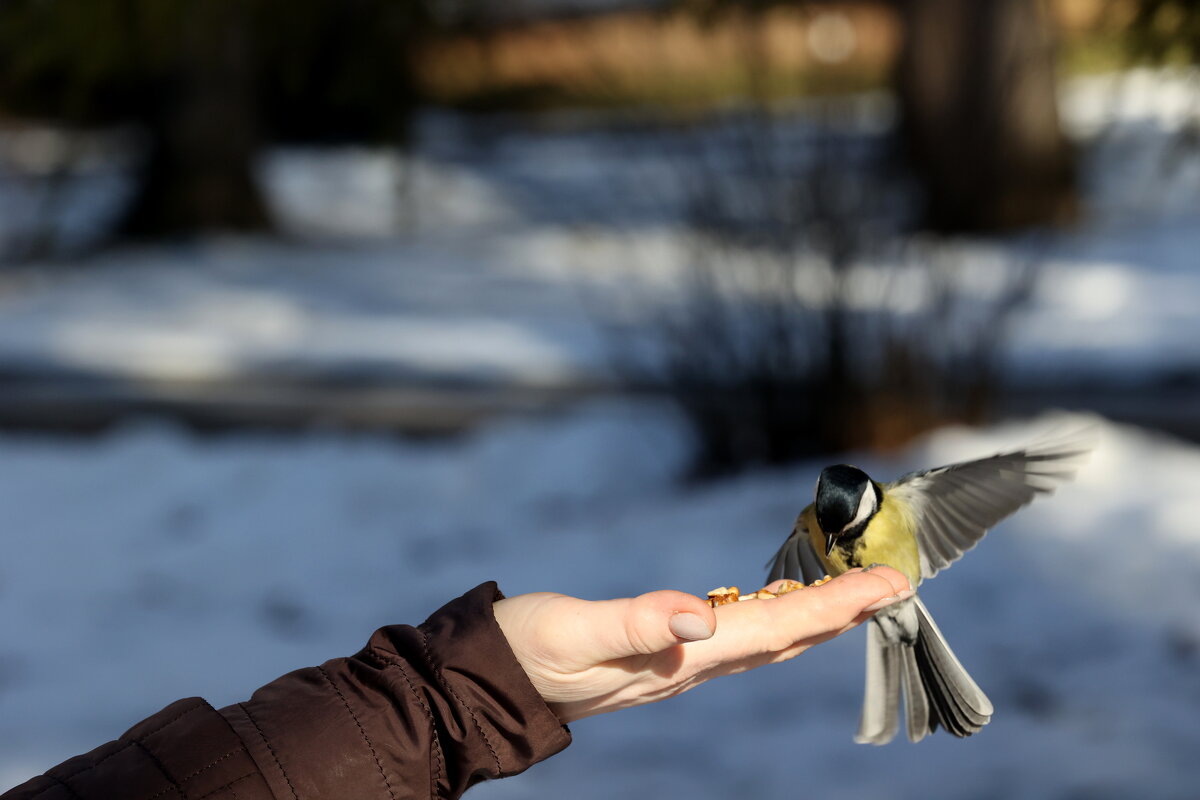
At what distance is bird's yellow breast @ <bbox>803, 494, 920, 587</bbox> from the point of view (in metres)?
2.16

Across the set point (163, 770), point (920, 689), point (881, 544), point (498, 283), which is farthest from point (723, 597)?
point (498, 283)

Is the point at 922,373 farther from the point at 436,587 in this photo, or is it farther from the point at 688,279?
the point at 436,587

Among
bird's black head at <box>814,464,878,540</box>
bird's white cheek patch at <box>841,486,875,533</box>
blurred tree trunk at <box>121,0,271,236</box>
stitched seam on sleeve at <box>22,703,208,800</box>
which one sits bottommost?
stitched seam on sleeve at <box>22,703,208,800</box>

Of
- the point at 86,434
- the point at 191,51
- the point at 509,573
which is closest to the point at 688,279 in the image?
the point at 509,573

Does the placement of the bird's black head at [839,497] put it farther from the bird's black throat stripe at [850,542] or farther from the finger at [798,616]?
the finger at [798,616]

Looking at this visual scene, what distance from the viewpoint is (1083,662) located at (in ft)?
12.6

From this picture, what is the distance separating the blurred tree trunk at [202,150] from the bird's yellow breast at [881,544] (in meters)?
10.7

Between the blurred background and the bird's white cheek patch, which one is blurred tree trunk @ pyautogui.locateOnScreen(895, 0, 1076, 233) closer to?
the blurred background

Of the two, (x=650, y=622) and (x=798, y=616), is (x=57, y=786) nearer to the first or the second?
(x=650, y=622)

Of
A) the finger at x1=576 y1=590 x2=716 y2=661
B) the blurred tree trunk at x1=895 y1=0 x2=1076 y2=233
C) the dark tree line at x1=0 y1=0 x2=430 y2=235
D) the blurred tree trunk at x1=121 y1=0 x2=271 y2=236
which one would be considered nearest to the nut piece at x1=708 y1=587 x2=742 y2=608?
the finger at x1=576 y1=590 x2=716 y2=661

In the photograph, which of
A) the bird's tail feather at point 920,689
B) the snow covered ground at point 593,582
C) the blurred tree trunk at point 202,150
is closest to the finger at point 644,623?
the bird's tail feather at point 920,689

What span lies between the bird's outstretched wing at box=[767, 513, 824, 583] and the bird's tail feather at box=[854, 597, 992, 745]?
249 mm

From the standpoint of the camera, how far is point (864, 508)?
2.06 meters

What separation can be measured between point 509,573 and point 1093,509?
7.11 ft
